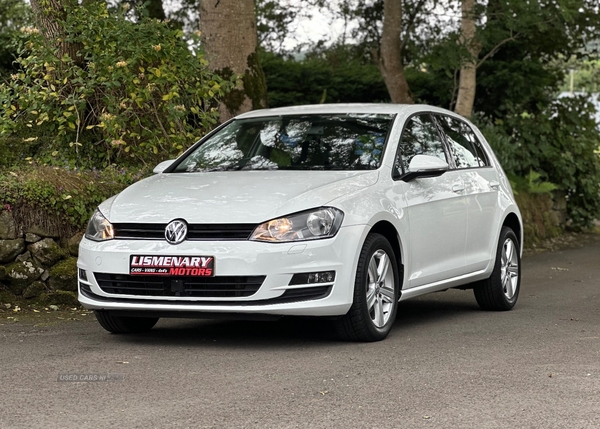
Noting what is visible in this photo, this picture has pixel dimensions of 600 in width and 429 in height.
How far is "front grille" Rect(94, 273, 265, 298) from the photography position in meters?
7.32

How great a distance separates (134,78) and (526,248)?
7862mm

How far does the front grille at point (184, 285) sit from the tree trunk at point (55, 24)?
4.74m

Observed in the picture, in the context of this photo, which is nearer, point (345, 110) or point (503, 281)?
point (345, 110)

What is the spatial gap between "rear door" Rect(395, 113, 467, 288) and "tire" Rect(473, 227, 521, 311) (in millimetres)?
757

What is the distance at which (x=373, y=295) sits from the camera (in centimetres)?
788

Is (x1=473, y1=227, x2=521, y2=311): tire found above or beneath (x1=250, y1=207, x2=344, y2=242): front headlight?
beneath

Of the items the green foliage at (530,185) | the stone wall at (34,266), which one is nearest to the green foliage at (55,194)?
the stone wall at (34,266)

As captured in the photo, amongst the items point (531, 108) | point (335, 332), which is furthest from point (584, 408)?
point (531, 108)

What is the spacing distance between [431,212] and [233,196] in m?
1.75

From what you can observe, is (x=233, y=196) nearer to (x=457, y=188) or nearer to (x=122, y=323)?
(x=122, y=323)

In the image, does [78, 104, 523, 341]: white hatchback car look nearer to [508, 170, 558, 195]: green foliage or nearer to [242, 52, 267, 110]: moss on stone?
[242, 52, 267, 110]: moss on stone

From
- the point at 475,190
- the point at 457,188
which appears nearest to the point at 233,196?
the point at 457,188

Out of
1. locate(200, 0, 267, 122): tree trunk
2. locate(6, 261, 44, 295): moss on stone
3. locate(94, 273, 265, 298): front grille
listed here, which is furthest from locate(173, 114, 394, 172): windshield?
locate(200, 0, 267, 122): tree trunk

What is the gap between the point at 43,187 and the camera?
1016 centimetres
